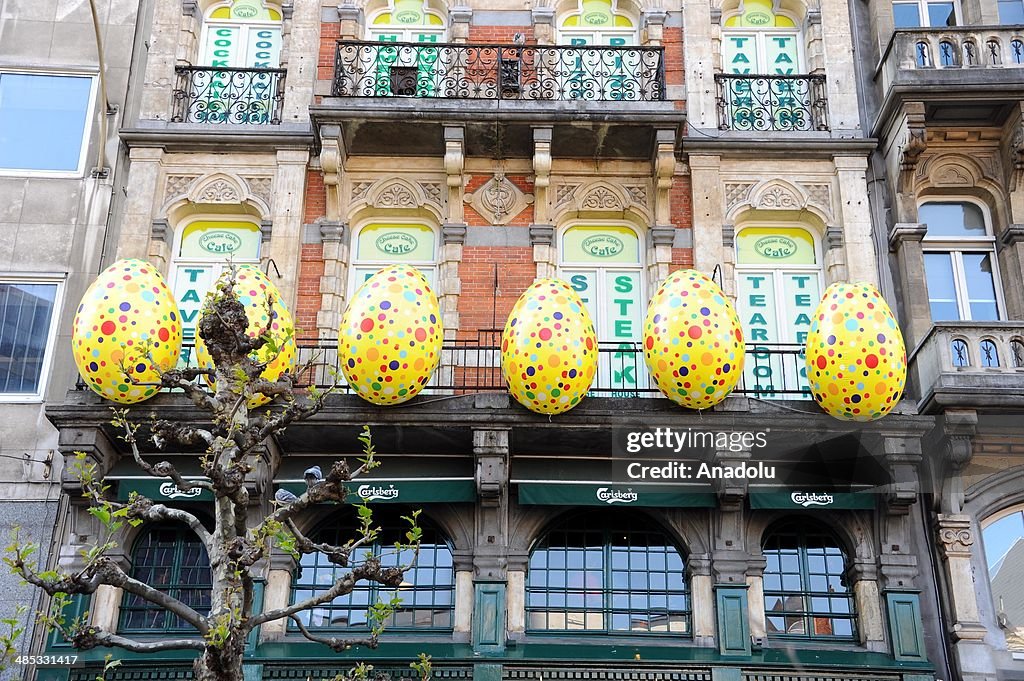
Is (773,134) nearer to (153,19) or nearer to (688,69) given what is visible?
(688,69)

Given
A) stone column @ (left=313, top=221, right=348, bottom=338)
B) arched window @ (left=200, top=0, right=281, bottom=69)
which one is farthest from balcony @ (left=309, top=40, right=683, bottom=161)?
arched window @ (left=200, top=0, right=281, bottom=69)

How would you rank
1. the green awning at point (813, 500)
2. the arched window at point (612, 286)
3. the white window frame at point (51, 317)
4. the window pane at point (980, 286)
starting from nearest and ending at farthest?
the green awning at point (813, 500) → the white window frame at point (51, 317) → the arched window at point (612, 286) → the window pane at point (980, 286)

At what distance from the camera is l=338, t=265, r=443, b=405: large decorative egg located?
1427cm

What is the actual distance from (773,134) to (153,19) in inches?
386

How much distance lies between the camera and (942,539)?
14.9m

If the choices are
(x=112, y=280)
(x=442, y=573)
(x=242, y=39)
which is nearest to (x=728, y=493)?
(x=442, y=573)

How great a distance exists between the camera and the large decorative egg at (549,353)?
46.6ft

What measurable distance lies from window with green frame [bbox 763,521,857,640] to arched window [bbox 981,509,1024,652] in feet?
5.97

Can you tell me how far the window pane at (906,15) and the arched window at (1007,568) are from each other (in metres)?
7.92

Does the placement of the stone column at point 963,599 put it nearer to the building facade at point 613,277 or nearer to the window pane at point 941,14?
the building facade at point 613,277

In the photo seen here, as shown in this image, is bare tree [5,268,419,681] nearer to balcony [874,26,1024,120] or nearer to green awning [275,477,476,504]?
green awning [275,477,476,504]

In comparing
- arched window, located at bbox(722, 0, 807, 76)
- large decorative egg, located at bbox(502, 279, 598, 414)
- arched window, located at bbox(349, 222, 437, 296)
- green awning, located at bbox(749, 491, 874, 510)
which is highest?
arched window, located at bbox(722, 0, 807, 76)

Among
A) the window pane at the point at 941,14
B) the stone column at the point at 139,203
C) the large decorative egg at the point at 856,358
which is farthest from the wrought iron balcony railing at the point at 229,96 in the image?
the window pane at the point at 941,14

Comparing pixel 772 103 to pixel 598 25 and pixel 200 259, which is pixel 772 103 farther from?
pixel 200 259
